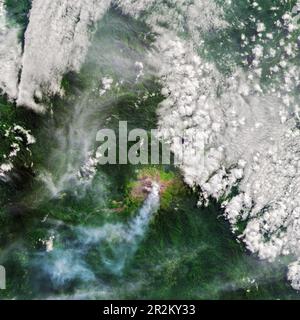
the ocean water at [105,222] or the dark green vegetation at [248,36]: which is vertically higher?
the dark green vegetation at [248,36]

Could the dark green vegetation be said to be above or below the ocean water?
above

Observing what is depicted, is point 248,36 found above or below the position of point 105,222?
above

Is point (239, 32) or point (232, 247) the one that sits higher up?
point (239, 32)

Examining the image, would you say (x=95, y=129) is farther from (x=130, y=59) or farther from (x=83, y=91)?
(x=130, y=59)

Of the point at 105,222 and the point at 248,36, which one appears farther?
the point at 248,36

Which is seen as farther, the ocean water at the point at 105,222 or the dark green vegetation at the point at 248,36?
the dark green vegetation at the point at 248,36

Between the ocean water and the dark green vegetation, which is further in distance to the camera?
the dark green vegetation
